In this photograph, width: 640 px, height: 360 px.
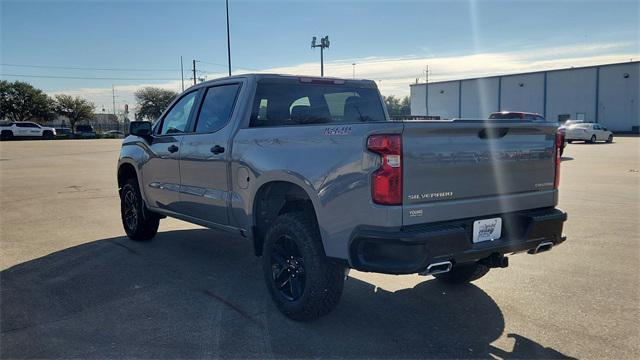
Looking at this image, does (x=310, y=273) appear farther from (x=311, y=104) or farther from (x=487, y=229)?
(x=311, y=104)

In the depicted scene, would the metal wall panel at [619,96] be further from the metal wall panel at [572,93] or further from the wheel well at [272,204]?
the wheel well at [272,204]

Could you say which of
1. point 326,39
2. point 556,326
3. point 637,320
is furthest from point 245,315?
point 326,39

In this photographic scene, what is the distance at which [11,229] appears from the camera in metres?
7.61

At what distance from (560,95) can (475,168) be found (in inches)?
2355

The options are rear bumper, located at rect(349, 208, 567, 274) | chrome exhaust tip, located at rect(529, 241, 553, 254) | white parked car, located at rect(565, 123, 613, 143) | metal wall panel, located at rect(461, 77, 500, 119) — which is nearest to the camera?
rear bumper, located at rect(349, 208, 567, 274)

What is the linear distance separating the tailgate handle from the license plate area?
60 cm

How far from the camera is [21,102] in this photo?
2901 inches

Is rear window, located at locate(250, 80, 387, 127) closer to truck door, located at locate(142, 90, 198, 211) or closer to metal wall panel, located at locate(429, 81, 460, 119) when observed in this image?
truck door, located at locate(142, 90, 198, 211)

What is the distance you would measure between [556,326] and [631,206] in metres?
6.38

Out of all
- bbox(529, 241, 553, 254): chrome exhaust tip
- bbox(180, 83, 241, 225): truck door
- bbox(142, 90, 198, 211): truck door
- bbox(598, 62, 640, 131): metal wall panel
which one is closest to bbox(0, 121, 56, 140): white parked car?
bbox(142, 90, 198, 211): truck door

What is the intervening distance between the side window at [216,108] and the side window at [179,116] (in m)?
0.30

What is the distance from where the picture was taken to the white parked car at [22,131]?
5045 centimetres

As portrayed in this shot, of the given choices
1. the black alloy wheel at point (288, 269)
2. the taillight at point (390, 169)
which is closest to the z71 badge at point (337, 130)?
the taillight at point (390, 169)

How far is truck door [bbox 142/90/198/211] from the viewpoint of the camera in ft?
18.7
